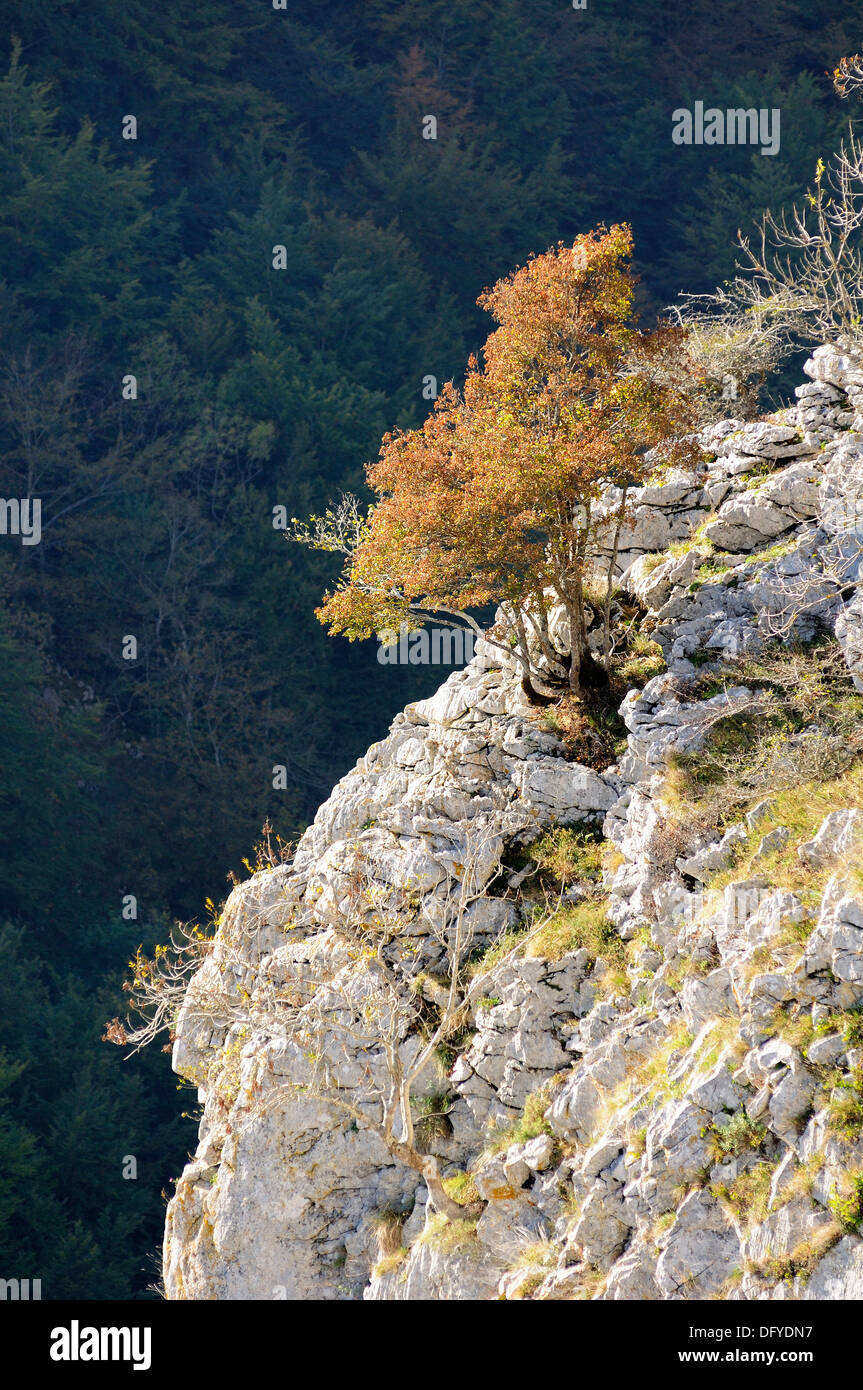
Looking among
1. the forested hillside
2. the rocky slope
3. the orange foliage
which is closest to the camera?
the rocky slope

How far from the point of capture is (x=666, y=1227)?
11805mm

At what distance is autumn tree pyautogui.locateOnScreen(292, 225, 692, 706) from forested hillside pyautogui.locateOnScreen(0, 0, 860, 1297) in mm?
21324

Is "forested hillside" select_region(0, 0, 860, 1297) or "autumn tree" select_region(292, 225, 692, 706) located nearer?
"autumn tree" select_region(292, 225, 692, 706)

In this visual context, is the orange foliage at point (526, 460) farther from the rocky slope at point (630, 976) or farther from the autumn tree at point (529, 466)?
the rocky slope at point (630, 976)

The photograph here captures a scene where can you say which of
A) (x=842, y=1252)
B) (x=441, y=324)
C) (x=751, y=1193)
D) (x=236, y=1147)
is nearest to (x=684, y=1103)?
(x=751, y=1193)

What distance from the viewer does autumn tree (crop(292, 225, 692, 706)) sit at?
15.7 metres

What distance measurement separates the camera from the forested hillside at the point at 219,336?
A: 125ft

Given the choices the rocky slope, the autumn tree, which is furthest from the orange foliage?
the rocky slope

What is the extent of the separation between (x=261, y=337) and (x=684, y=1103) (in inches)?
1500

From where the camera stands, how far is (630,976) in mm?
14164

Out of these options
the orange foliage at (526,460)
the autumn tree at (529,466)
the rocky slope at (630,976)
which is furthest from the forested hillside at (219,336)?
the orange foliage at (526,460)

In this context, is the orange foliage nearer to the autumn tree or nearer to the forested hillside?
the autumn tree

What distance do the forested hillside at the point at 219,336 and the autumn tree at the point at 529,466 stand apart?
21324 mm
